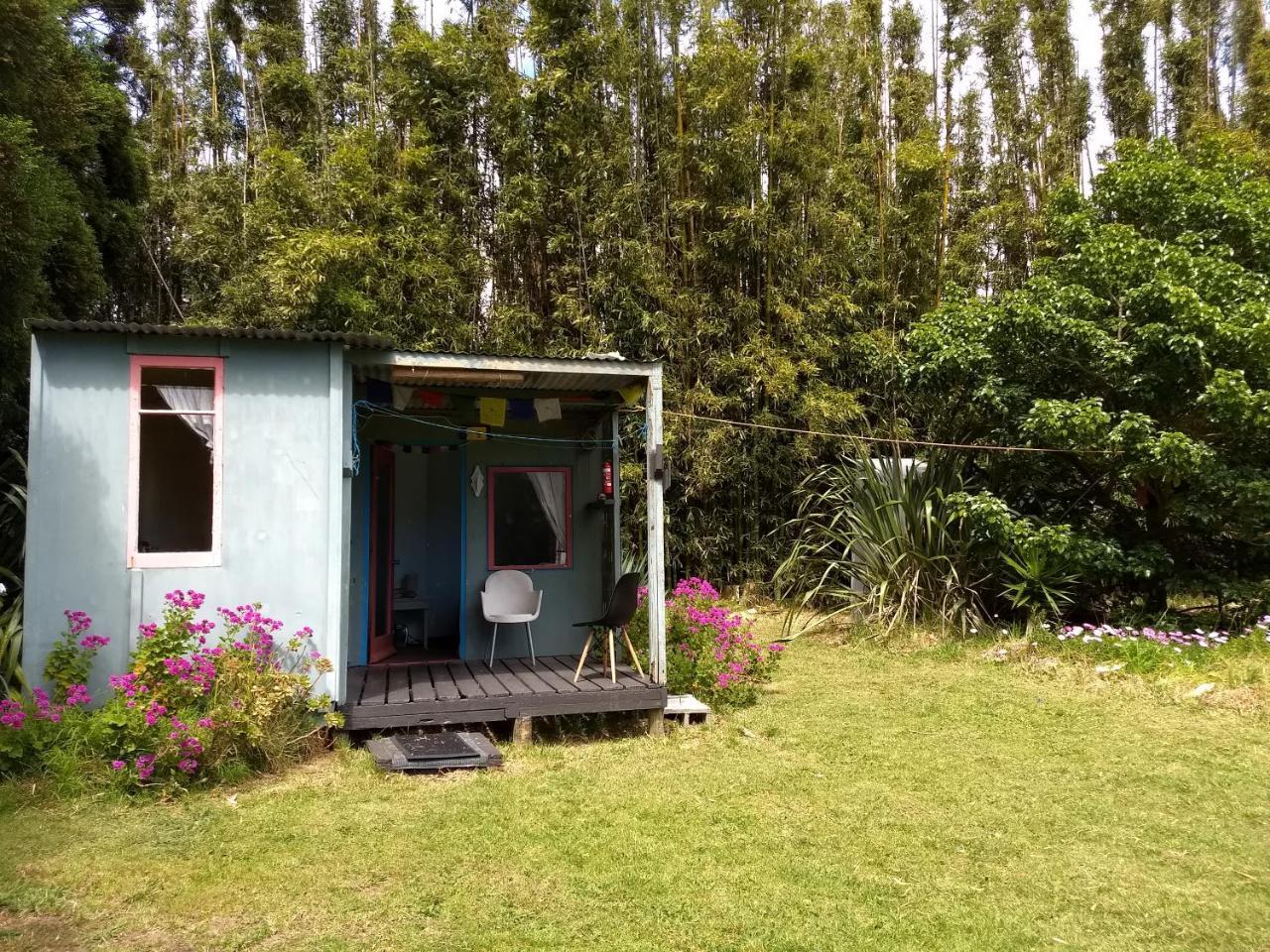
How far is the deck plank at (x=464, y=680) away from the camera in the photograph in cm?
534

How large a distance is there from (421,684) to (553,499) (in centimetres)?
175

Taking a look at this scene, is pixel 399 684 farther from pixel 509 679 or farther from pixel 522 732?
pixel 522 732

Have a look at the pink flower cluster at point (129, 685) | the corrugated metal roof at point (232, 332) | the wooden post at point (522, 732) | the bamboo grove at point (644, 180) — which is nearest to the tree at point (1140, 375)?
the bamboo grove at point (644, 180)

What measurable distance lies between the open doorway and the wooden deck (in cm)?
93

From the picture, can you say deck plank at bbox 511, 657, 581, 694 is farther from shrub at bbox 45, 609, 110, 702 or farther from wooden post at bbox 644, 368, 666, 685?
shrub at bbox 45, 609, 110, 702

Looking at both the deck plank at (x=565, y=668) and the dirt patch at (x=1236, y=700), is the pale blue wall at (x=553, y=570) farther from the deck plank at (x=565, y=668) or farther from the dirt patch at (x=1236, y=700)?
the dirt patch at (x=1236, y=700)

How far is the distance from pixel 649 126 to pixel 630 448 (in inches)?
142

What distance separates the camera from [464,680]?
5.72 meters

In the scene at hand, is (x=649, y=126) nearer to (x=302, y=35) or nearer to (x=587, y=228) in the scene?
(x=587, y=228)

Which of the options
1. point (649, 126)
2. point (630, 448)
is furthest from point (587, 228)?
point (630, 448)

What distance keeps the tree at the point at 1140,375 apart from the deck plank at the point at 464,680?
5.11 m

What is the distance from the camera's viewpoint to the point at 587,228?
9203mm

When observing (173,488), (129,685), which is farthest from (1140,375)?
(129,685)

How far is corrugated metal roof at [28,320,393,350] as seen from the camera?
15.0 feet
